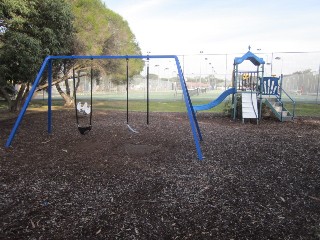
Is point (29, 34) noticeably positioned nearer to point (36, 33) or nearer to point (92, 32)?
point (36, 33)

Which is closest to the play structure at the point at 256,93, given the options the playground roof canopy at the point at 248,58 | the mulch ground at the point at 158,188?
the playground roof canopy at the point at 248,58

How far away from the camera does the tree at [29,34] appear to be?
29.4ft

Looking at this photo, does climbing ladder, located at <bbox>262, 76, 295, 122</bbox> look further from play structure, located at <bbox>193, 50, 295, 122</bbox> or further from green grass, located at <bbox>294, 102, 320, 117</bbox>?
green grass, located at <bbox>294, 102, 320, 117</bbox>

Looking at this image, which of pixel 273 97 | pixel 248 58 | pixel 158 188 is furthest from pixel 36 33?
pixel 273 97

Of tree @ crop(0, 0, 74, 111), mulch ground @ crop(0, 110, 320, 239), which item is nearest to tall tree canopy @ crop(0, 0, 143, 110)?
tree @ crop(0, 0, 74, 111)

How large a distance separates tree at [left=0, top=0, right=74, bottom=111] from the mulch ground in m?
2.89

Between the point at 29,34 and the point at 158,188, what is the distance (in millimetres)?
8436

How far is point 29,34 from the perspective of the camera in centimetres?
992

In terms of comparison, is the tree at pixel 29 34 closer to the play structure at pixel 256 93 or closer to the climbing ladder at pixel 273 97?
the play structure at pixel 256 93

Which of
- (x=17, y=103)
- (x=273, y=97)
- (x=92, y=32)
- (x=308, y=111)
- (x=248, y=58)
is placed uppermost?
(x=92, y=32)

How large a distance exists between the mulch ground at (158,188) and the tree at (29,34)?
9.47ft

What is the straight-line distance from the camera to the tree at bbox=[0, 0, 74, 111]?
8961 mm

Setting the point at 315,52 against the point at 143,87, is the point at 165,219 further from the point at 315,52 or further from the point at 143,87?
the point at 143,87

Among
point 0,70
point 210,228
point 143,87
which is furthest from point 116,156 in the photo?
point 143,87
